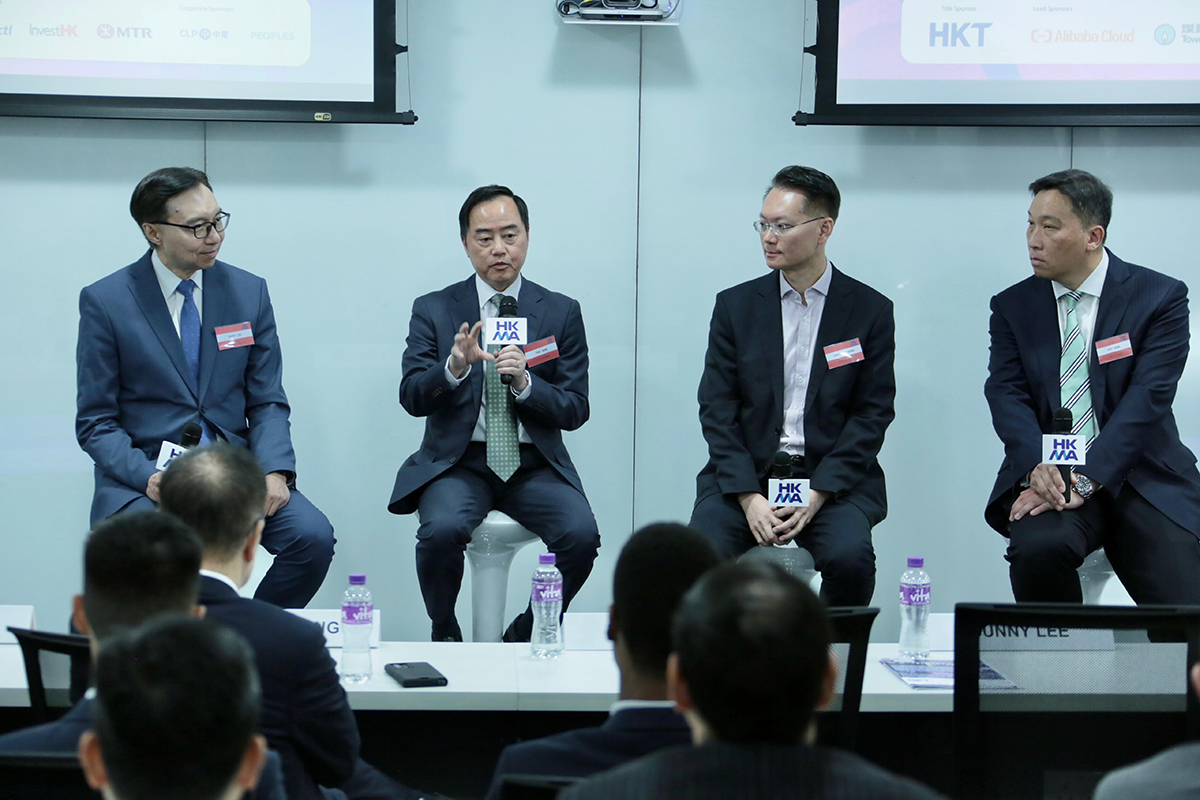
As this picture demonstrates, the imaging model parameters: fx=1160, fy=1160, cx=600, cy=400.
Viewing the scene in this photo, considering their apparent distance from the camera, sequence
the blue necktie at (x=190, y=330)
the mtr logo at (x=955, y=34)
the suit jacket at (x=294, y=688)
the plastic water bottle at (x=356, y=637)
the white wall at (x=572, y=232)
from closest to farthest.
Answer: the suit jacket at (x=294, y=688), the plastic water bottle at (x=356, y=637), the blue necktie at (x=190, y=330), the mtr logo at (x=955, y=34), the white wall at (x=572, y=232)

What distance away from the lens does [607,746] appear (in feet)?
4.12

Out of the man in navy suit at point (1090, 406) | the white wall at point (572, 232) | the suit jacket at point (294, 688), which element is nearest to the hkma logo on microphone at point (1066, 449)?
the man in navy suit at point (1090, 406)

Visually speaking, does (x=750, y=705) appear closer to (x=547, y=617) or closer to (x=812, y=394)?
(x=547, y=617)

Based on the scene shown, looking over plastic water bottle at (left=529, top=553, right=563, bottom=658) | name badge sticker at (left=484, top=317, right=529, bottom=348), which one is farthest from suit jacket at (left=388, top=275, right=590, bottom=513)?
plastic water bottle at (left=529, top=553, right=563, bottom=658)

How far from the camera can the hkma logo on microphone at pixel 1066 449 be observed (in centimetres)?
313

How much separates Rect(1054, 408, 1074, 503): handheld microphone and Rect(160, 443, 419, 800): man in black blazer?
210 cm

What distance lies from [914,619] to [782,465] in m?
0.77

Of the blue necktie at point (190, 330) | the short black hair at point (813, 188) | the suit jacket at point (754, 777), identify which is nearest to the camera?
the suit jacket at point (754, 777)

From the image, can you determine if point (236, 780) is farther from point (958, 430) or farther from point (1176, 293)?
point (958, 430)

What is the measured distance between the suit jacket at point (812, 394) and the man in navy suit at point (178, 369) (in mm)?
1184

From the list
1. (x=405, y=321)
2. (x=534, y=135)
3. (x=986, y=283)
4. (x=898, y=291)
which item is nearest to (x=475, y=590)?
(x=405, y=321)

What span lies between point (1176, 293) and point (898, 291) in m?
1.05

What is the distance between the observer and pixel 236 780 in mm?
1013

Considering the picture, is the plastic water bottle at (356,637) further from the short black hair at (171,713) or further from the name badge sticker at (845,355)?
the name badge sticker at (845,355)
